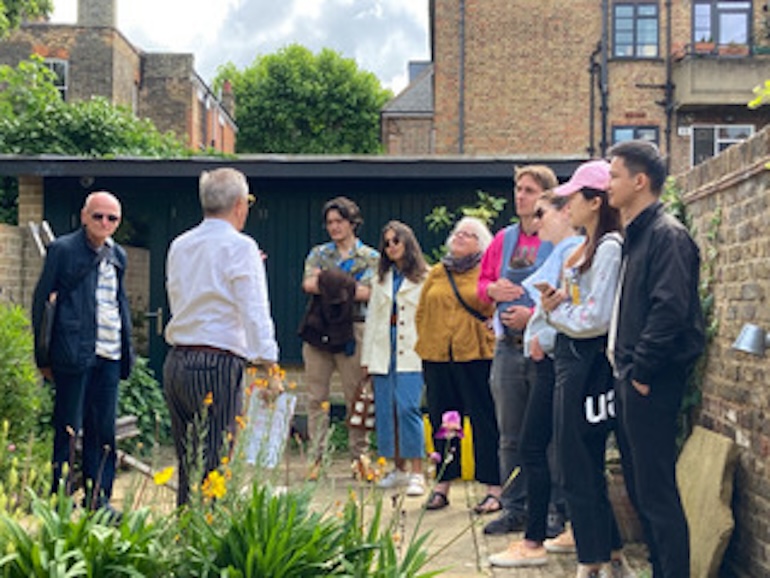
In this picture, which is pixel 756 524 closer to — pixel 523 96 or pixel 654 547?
pixel 654 547

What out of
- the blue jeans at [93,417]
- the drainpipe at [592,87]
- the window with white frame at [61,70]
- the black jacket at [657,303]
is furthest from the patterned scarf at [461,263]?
the window with white frame at [61,70]

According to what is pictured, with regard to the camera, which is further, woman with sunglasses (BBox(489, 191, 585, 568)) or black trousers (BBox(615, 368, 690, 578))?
woman with sunglasses (BBox(489, 191, 585, 568))

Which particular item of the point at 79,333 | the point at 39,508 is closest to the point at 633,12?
the point at 79,333

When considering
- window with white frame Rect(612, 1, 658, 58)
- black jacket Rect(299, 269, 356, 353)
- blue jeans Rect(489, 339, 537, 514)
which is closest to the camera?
blue jeans Rect(489, 339, 537, 514)

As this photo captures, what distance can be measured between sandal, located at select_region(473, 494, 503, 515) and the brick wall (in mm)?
1480

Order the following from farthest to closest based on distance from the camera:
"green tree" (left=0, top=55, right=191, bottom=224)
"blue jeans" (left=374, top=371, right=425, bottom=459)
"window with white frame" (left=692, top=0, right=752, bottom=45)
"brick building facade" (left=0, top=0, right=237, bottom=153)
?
1. "brick building facade" (left=0, top=0, right=237, bottom=153)
2. "window with white frame" (left=692, top=0, right=752, bottom=45)
3. "green tree" (left=0, top=55, right=191, bottom=224)
4. "blue jeans" (left=374, top=371, right=425, bottom=459)

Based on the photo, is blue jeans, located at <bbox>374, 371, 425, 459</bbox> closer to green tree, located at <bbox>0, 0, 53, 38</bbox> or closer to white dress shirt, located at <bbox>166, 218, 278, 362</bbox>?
white dress shirt, located at <bbox>166, 218, 278, 362</bbox>

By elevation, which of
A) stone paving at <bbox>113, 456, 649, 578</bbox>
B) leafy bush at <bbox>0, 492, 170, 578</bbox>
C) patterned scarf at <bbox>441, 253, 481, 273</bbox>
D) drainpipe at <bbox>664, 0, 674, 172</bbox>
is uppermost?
drainpipe at <bbox>664, 0, 674, 172</bbox>

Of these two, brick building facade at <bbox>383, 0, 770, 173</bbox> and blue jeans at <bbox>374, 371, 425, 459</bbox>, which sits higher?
brick building facade at <bbox>383, 0, 770, 173</bbox>

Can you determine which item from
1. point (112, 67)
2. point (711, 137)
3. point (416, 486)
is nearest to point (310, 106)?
point (112, 67)

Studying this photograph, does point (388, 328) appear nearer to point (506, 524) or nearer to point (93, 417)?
point (506, 524)

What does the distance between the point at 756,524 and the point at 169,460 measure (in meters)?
5.90

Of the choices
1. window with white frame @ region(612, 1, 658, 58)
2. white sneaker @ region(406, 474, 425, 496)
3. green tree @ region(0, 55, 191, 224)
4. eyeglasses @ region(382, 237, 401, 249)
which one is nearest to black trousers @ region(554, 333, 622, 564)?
white sneaker @ region(406, 474, 425, 496)

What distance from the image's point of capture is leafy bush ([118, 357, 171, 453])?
10.6 metres
